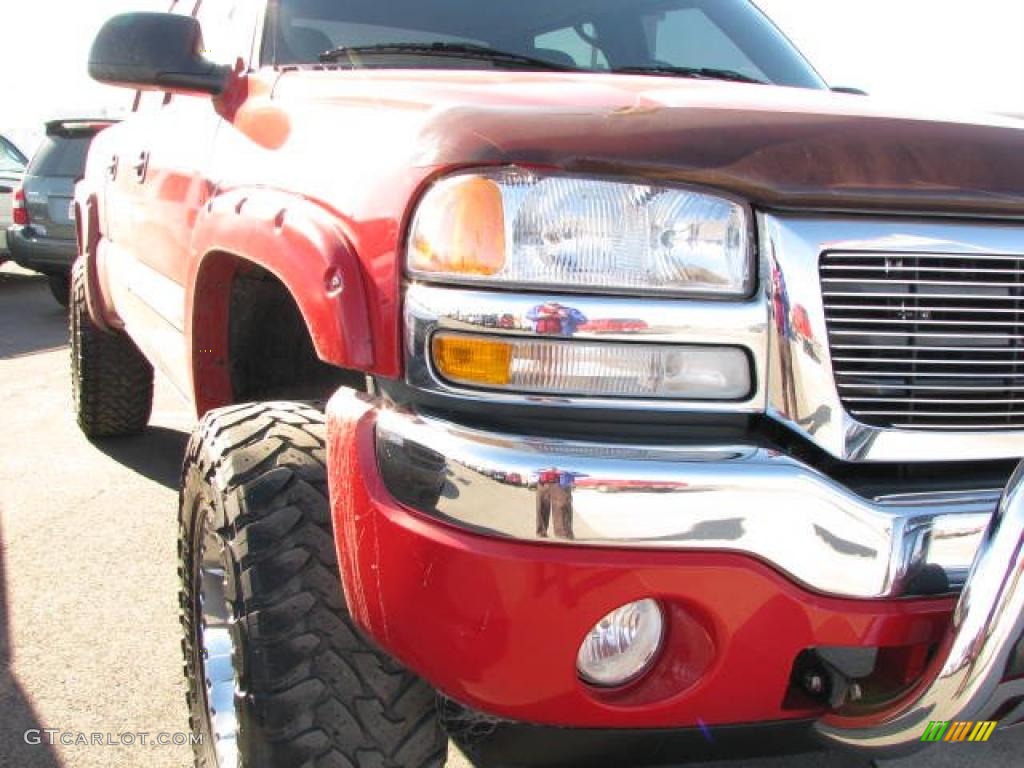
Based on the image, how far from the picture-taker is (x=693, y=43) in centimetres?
283

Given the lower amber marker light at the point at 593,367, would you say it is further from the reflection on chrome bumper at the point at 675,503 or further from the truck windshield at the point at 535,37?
the truck windshield at the point at 535,37

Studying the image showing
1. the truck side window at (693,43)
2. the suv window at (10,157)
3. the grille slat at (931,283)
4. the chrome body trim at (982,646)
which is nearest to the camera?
the chrome body trim at (982,646)

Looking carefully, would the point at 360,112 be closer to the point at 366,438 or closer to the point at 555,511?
the point at 366,438

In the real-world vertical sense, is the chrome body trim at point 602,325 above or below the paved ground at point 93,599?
above

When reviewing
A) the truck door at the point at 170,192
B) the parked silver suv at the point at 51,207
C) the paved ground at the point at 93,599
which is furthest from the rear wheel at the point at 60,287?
the truck door at the point at 170,192

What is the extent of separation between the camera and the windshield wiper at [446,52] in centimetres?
239

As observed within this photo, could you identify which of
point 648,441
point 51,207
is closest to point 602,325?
point 648,441

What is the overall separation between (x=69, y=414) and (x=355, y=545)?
459 centimetres

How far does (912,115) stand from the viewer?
1.67 metres

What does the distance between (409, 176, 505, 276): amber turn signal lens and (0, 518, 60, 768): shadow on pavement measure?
1.68 metres

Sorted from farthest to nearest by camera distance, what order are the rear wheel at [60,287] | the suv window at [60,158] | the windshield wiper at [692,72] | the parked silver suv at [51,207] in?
the rear wheel at [60,287] < the suv window at [60,158] < the parked silver suv at [51,207] < the windshield wiper at [692,72]

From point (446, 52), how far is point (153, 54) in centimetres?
68

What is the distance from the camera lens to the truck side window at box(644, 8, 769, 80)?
2.74 m

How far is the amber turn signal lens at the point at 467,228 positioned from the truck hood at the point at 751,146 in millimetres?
39
